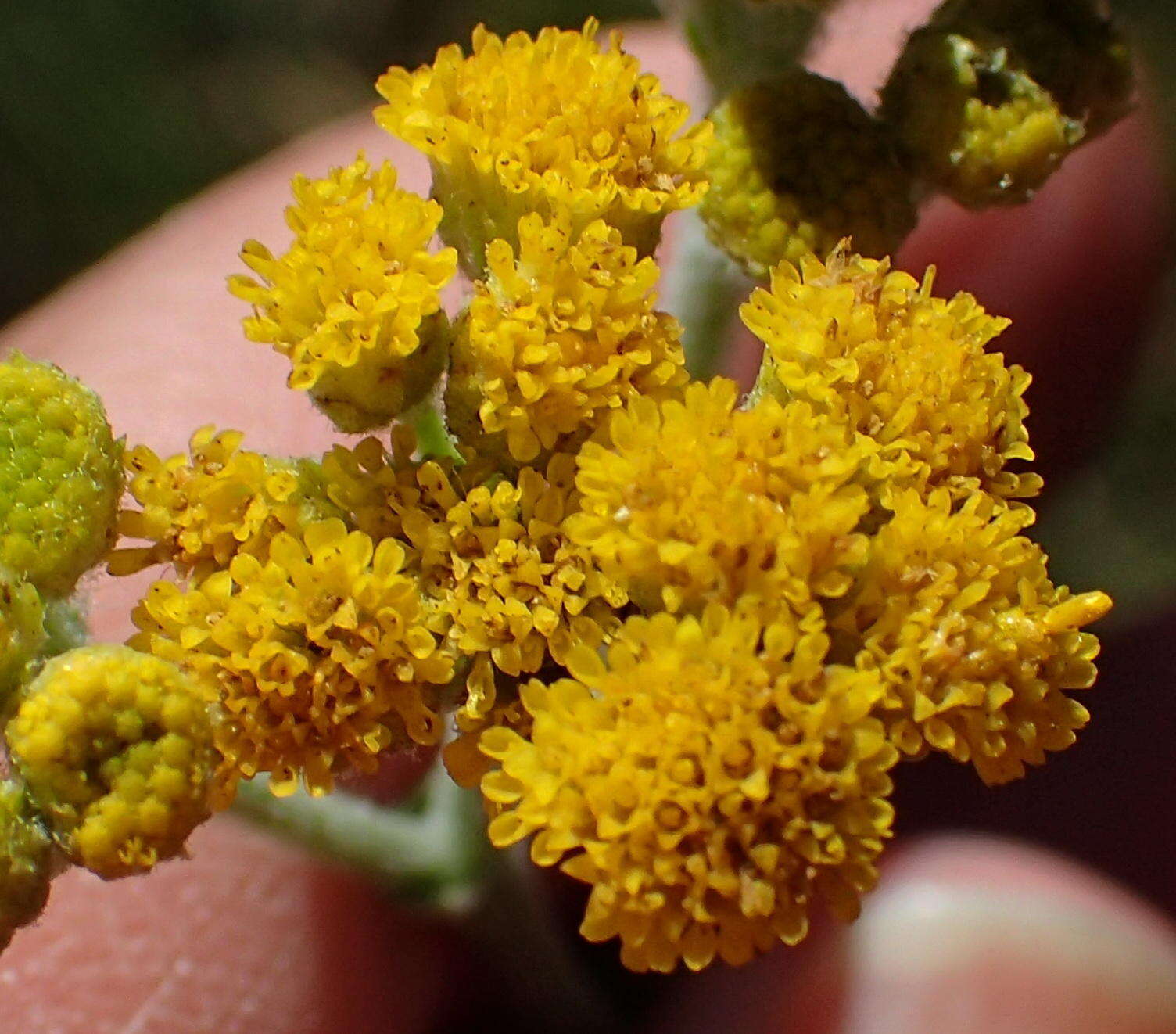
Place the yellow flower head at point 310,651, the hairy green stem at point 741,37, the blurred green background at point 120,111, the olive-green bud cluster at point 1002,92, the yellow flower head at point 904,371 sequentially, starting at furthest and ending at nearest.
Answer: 1. the blurred green background at point 120,111
2. the hairy green stem at point 741,37
3. the olive-green bud cluster at point 1002,92
4. the yellow flower head at point 904,371
5. the yellow flower head at point 310,651

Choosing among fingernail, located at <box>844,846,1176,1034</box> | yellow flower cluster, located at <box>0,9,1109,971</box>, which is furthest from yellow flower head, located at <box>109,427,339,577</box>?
fingernail, located at <box>844,846,1176,1034</box>

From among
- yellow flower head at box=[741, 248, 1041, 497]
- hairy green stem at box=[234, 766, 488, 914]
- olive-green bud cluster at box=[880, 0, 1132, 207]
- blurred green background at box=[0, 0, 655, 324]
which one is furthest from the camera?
blurred green background at box=[0, 0, 655, 324]

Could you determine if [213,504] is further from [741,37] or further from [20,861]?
[741,37]

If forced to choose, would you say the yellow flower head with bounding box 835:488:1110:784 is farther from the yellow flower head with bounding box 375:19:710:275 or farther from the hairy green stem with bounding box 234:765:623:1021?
the hairy green stem with bounding box 234:765:623:1021

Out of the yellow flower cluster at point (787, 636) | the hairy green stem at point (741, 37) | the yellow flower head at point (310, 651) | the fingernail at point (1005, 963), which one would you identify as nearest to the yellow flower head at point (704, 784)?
the yellow flower cluster at point (787, 636)

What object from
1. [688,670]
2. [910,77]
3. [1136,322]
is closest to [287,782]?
[688,670]

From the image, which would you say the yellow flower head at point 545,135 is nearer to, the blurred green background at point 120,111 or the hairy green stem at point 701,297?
the hairy green stem at point 701,297
